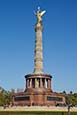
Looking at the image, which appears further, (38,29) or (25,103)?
(38,29)

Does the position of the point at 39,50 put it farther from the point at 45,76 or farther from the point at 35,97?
the point at 35,97

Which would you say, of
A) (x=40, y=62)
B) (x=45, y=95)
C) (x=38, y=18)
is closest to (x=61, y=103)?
(x=45, y=95)

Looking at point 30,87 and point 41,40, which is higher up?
point 41,40

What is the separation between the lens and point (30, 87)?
78.6 meters

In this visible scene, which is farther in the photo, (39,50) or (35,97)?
(39,50)

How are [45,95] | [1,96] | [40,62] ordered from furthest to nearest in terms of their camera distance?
[1,96] → [40,62] → [45,95]

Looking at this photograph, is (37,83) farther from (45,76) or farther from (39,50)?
(39,50)

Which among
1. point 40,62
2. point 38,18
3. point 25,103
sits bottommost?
point 25,103

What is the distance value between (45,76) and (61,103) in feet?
26.7

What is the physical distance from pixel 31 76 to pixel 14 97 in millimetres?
6882

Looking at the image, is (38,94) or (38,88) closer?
(38,94)

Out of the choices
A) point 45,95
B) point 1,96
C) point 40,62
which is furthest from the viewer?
point 1,96

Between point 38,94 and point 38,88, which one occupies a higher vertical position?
point 38,88

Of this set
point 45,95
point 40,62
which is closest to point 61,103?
point 45,95
